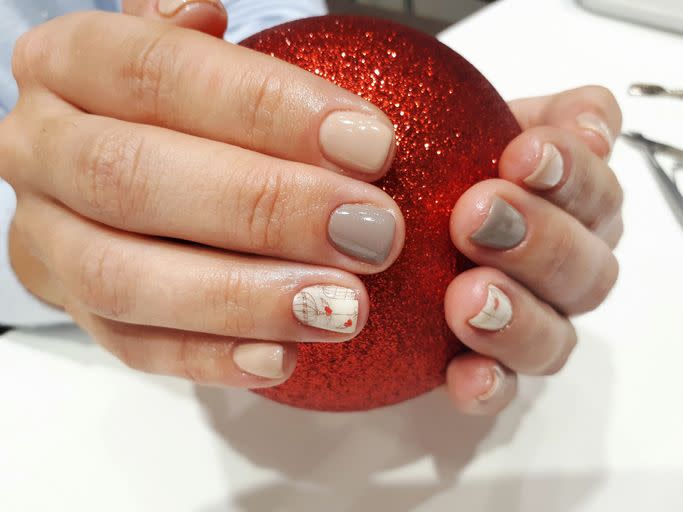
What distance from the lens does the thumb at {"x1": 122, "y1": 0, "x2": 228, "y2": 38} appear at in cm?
37

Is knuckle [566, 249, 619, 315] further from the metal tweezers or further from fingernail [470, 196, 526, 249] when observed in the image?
the metal tweezers

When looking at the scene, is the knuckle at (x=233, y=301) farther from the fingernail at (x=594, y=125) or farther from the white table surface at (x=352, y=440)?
the fingernail at (x=594, y=125)

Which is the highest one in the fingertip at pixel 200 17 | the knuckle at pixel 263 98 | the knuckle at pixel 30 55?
the fingertip at pixel 200 17

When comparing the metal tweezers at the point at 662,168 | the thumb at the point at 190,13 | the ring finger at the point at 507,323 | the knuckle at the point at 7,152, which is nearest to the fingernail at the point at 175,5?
the thumb at the point at 190,13

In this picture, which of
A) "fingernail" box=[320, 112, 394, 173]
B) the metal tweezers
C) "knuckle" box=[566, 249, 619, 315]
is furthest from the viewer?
the metal tweezers

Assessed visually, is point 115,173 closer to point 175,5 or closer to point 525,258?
point 175,5

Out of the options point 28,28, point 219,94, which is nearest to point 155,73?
point 219,94

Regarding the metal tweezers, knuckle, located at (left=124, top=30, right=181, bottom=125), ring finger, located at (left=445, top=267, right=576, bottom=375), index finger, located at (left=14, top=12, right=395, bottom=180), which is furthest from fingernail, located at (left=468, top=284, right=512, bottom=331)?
the metal tweezers

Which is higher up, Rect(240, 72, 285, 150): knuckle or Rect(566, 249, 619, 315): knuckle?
Rect(240, 72, 285, 150): knuckle

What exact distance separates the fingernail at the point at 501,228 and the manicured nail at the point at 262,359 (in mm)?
130

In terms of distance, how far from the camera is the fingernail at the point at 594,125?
18.4 inches

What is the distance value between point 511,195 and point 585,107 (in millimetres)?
192

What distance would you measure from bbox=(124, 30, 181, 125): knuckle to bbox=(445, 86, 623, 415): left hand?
0.17 meters

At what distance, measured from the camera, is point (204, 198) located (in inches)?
12.1
